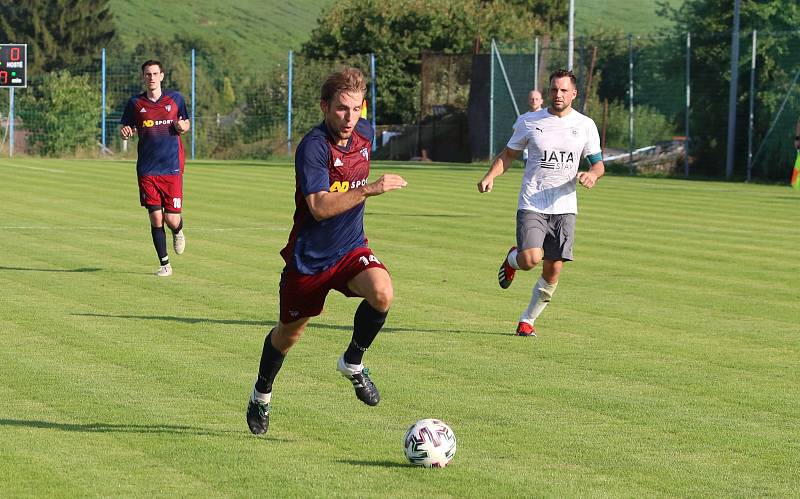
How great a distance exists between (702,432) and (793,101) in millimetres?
31861

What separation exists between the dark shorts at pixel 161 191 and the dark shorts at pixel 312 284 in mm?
8852

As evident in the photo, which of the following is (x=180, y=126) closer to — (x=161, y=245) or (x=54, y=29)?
(x=161, y=245)

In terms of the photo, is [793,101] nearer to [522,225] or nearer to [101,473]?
[522,225]

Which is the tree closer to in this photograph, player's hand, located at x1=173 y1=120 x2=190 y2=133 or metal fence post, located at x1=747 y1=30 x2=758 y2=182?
metal fence post, located at x1=747 y1=30 x2=758 y2=182

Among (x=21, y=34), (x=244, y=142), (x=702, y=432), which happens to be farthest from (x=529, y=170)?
(x=21, y=34)

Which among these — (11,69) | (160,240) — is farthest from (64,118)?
(160,240)

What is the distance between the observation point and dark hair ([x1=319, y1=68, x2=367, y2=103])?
732cm

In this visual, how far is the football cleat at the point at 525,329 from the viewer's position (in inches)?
455

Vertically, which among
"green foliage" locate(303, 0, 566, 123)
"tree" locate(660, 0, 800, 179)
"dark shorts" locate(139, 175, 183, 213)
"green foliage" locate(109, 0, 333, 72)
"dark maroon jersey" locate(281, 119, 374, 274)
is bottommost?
"dark shorts" locate(139, 175, 183, 213)

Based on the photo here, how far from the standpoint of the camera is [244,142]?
54.3 m

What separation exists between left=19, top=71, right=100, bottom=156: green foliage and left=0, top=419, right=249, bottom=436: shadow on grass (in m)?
45.6

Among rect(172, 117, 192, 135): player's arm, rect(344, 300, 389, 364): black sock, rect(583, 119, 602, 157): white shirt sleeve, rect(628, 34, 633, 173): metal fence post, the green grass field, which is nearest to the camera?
the green grass field

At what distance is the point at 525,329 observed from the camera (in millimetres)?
11578

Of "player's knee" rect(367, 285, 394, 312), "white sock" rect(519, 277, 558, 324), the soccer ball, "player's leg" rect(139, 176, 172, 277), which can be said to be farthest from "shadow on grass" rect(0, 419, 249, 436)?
"player's leg" rect(139, 176, 172, 277)
